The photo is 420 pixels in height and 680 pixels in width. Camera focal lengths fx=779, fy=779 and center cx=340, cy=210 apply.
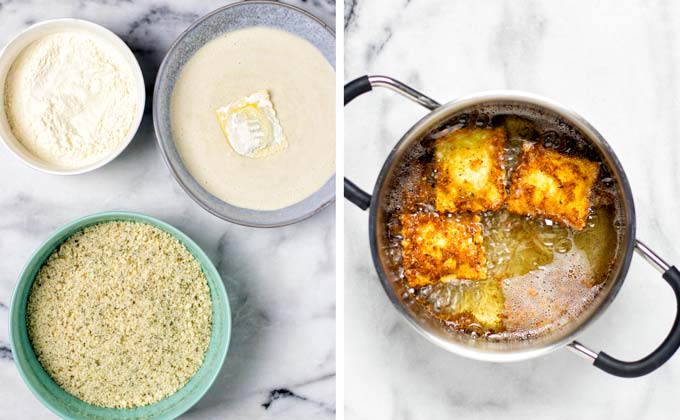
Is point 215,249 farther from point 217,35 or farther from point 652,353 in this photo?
point 652,353

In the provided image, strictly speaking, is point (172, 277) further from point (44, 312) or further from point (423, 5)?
point (423, 5)

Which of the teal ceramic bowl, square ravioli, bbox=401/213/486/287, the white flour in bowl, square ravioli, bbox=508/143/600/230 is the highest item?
square ravioli, bbox=508/143/600/230

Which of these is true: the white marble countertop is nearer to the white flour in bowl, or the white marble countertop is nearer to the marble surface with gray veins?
the marble surface with gray veins

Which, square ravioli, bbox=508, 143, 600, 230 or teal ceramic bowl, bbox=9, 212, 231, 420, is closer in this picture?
square ravioli, bbox=508, 143, 600, 230

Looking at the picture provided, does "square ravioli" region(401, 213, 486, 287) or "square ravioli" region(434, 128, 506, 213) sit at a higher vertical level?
"square ravioli" region(434, 128, 506, 213)

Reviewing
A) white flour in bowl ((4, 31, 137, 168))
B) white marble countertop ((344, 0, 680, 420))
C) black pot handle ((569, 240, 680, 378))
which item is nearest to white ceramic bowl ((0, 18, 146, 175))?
white flour in bowl ((4, 31, 137, 168))

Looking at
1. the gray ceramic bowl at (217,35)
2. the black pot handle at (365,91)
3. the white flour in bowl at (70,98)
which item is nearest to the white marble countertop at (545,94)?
the black pot handle at (365,91)
